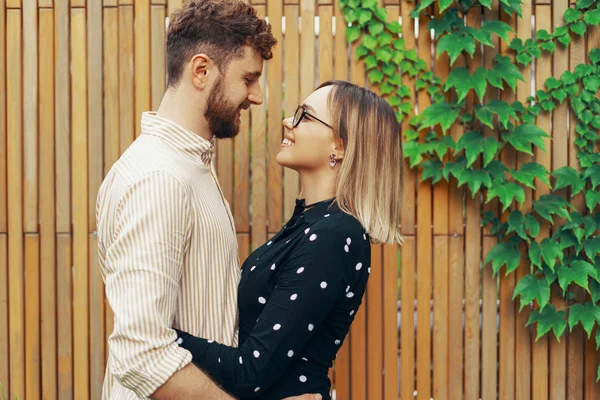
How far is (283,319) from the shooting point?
1.74 metres

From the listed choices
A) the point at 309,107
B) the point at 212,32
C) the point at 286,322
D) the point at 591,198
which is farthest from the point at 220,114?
the point at 591,198

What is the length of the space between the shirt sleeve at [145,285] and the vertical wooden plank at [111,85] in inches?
66.7

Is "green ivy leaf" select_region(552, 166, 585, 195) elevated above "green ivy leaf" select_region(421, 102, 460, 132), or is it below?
below

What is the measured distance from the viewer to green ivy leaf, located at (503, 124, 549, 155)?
3039mm

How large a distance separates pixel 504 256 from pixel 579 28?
112cm

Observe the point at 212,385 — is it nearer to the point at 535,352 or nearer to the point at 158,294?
the point at 158,294

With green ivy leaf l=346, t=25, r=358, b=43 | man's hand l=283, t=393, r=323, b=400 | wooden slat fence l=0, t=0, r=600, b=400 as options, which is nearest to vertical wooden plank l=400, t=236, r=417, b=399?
wooden slat fence l=0, t=0, r=600, b=400

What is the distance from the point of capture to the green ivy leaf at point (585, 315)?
307 centimetres

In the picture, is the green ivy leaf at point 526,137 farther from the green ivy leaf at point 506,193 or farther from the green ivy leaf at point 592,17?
the green ivy leaf at point 592,17

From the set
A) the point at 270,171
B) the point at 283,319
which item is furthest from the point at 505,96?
the point at 283,319

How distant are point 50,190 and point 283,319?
1914mm

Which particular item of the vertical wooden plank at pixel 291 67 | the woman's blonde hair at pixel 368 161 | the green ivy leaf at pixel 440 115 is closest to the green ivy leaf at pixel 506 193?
the green ivy leaf at pixel 440 115

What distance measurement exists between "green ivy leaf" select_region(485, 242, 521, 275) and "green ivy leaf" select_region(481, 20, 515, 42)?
0.96 metres

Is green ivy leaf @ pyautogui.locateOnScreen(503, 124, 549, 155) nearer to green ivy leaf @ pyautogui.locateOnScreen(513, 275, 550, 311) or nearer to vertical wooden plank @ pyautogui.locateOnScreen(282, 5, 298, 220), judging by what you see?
green ivy leaf @ pyautogui.locateOnScreen(513, 275, 550, 311)
